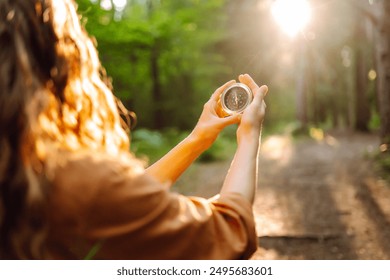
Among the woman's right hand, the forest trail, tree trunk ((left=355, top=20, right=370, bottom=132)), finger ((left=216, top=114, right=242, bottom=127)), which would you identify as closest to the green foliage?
the forest trail

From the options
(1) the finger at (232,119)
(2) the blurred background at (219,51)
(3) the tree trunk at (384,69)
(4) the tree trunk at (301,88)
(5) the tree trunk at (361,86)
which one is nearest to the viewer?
(1) the finger at (232,119)

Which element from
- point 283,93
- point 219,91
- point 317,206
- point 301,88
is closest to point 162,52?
point 301,88

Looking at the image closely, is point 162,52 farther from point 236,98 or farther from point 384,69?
point 236,98

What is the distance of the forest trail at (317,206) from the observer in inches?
175

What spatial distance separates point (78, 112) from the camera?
1128mm

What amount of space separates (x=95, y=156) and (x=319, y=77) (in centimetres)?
2988

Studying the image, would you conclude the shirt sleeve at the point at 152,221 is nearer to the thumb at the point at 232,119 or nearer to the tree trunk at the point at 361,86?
the thumb at the point at 232,119

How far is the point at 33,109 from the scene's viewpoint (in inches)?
35.7

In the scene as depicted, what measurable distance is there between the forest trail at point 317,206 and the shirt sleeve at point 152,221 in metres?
3.38

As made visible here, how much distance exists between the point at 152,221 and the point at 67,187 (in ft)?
0.58

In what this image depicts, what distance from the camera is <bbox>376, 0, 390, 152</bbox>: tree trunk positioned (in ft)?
27.2

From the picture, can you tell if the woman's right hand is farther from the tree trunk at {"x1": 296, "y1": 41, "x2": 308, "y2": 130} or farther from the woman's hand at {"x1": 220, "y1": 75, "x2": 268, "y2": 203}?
the tree trunk at {"x1": 296, "y1": 41, "x2": 308, "y2": 130}

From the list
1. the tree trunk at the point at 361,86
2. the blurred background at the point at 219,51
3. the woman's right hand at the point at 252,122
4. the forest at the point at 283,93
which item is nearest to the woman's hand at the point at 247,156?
the woman's right hand at the point at 252,122

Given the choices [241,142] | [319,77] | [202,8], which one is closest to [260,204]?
[241,142]
